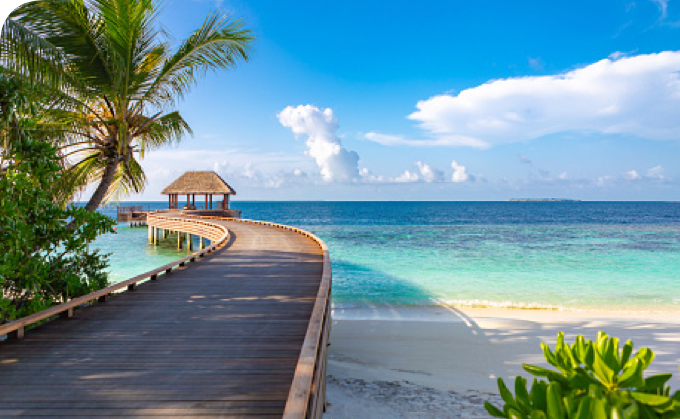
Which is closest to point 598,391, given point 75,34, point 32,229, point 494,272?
point 32,229

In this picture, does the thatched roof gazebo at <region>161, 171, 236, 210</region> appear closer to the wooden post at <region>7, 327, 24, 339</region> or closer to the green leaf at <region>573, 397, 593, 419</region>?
the wooden post at <region>7, 327, 24, 339</region>

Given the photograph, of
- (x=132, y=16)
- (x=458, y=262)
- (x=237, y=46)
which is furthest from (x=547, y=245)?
(x=132, y=16)

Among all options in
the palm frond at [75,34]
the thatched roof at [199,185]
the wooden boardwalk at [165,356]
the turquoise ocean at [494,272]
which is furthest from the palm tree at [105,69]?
the thatched roof at [199,185]

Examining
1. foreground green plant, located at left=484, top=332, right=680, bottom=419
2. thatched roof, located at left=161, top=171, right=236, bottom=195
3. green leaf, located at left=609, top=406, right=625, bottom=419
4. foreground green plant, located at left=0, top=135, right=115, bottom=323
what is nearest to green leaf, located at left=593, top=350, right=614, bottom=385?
foreground green plant, located at left=484, top=332, right=680, bottom=419

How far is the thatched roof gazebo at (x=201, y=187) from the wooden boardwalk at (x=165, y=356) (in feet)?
94.4

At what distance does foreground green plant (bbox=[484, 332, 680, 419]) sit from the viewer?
3.41 ft

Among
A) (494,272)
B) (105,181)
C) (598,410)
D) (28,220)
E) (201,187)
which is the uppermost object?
(201,187)

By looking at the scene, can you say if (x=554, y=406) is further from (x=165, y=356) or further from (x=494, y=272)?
(x=494, y=272)

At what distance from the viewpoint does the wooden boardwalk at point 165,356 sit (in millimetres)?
3180

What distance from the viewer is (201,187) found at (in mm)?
35094

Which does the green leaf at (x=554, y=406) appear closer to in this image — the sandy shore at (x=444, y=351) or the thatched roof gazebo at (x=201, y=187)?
the sandy shore at (x=444, y=351)

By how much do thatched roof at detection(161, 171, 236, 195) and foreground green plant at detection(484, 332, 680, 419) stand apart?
34759mm

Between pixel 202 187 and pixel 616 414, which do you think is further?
pixel 202 187

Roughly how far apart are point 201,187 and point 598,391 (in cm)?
3674
